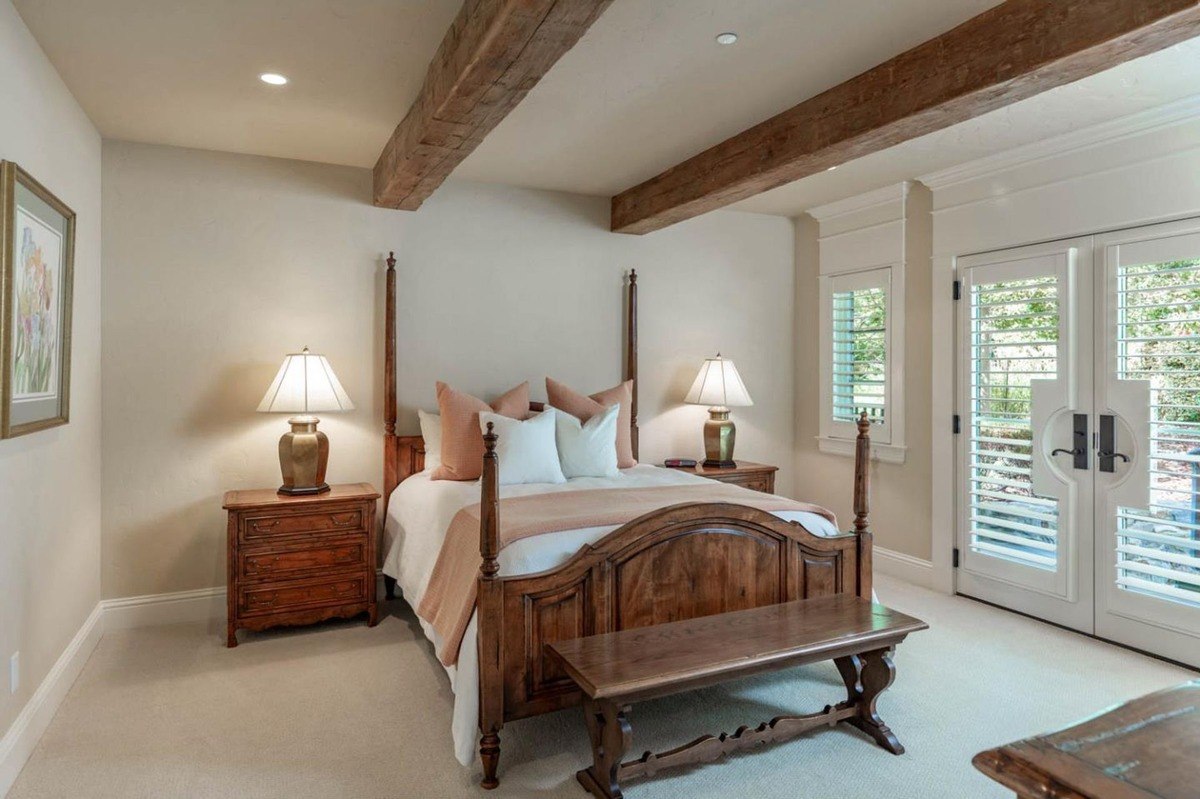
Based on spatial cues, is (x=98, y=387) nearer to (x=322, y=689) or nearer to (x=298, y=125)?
(x=298, y=125)

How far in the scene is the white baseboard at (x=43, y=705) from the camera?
2305 mm

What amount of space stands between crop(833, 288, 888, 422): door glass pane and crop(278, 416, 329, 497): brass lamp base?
350cm

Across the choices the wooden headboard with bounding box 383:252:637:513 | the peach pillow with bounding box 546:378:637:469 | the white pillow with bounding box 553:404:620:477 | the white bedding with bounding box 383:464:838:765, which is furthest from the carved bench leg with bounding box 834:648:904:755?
the wooden headboard with bounding box 383:252:637:513

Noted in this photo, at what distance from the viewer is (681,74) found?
2.89 meters

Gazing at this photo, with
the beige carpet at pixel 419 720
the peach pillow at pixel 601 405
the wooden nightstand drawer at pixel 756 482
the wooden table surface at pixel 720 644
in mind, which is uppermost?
the peach pillow at pixel 601 405

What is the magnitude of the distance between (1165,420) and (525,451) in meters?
3.04

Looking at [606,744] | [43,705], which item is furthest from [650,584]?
[43,705]

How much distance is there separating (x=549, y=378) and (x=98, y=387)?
243 cm

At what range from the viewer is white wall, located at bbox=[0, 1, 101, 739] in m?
2.38

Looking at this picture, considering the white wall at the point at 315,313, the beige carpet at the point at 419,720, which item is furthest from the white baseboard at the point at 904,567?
the white wall at the point at 315,313

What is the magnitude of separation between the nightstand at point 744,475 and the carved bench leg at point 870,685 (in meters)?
1.94

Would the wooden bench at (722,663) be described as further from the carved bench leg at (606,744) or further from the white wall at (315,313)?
the white wall at (315,313)

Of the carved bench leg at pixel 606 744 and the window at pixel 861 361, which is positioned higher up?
the window at pixel 861 361

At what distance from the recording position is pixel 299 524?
3635 millimetres
